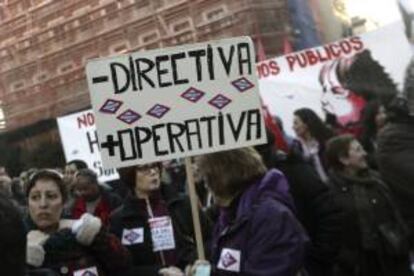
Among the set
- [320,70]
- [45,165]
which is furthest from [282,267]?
[45,165]

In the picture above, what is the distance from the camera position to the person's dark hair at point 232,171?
3.25m

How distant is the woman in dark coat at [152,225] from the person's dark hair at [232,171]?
2.73 ft

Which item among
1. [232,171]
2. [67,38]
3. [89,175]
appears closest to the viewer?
[232,171]

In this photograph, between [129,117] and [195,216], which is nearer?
[195,216]

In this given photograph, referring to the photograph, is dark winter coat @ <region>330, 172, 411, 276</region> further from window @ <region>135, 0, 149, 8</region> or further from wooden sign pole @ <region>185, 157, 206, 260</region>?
window @ <region>135, 0, 149, 8</region>

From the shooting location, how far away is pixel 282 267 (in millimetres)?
3039

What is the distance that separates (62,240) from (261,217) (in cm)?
89

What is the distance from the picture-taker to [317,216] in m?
4.15

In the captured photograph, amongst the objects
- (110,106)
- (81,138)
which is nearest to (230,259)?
(110,106)

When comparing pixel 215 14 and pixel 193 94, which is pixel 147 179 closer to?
pixel 193 94

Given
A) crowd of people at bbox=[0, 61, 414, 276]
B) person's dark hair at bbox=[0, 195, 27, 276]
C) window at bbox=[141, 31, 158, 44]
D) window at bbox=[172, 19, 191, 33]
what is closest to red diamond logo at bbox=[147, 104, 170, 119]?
crowd of people at bbox=[0, 61, 414, 276]

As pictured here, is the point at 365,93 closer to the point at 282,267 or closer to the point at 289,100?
the point at 289,100

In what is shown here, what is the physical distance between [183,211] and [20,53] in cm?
1358

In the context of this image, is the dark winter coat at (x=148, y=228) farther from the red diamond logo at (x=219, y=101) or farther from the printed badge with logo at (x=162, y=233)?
the red diamond logo at (x=219, y=101)
